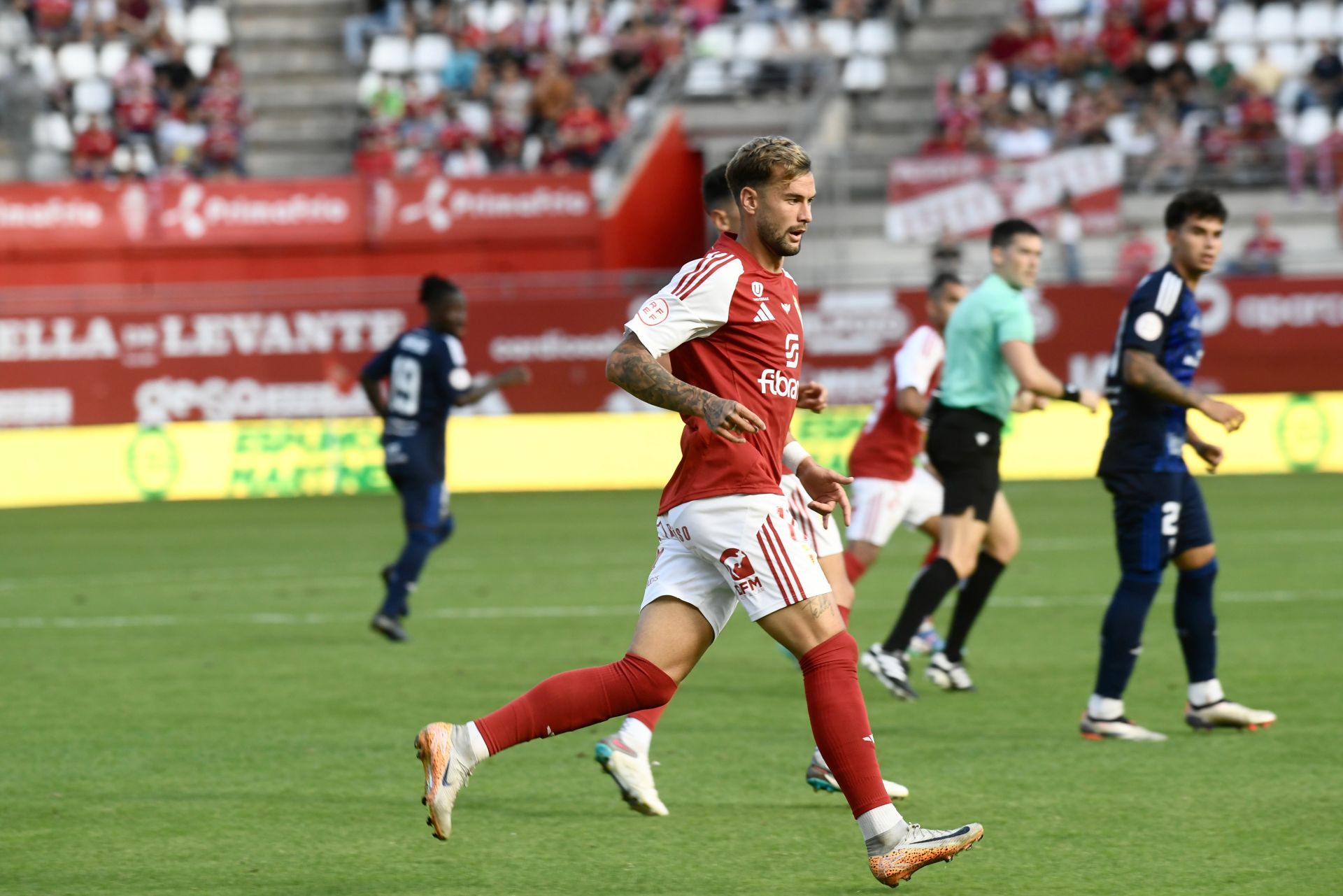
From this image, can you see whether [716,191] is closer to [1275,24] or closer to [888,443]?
[888,443]

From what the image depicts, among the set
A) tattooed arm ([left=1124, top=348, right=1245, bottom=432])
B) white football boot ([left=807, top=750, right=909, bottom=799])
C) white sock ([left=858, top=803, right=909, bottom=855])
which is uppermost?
tattooed arm ([left=1124, top=348, right=1245, bottom=432])

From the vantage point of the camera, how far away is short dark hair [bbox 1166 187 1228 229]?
25.9 ft

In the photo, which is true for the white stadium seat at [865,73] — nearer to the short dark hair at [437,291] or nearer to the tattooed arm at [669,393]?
the short dark hair at [437,291]

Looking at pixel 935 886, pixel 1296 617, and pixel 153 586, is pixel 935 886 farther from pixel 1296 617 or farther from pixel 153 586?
pixel 153 586

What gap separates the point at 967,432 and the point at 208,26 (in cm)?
2695

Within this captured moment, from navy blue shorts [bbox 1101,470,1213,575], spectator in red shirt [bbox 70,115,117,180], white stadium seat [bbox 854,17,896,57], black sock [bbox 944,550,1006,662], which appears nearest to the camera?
navy blue shorts [bbox 1101,470,1213,575]

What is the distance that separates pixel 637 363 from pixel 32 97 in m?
27.2

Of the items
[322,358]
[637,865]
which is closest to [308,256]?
[322,358]

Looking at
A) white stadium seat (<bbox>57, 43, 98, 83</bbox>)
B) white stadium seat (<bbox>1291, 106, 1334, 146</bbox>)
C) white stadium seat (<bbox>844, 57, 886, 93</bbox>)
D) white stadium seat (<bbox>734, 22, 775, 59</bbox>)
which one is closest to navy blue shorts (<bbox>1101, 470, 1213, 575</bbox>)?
white stadium seat (<bbox>1291, 106, 1334, 146</bbox>)

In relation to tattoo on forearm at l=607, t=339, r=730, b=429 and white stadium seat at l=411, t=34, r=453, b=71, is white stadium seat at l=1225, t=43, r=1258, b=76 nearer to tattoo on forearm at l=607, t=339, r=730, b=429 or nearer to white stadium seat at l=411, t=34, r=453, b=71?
white stadium seat at l=411, t=34, r=453, b=71

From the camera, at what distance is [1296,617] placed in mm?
11602

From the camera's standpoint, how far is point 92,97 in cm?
3172

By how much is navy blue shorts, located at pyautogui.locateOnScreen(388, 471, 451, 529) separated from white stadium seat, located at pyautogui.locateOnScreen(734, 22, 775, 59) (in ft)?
67.2

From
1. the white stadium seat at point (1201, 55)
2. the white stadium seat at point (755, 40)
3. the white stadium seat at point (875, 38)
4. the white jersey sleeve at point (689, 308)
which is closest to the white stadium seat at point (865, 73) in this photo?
the white stadium seat at point (875, 38)
